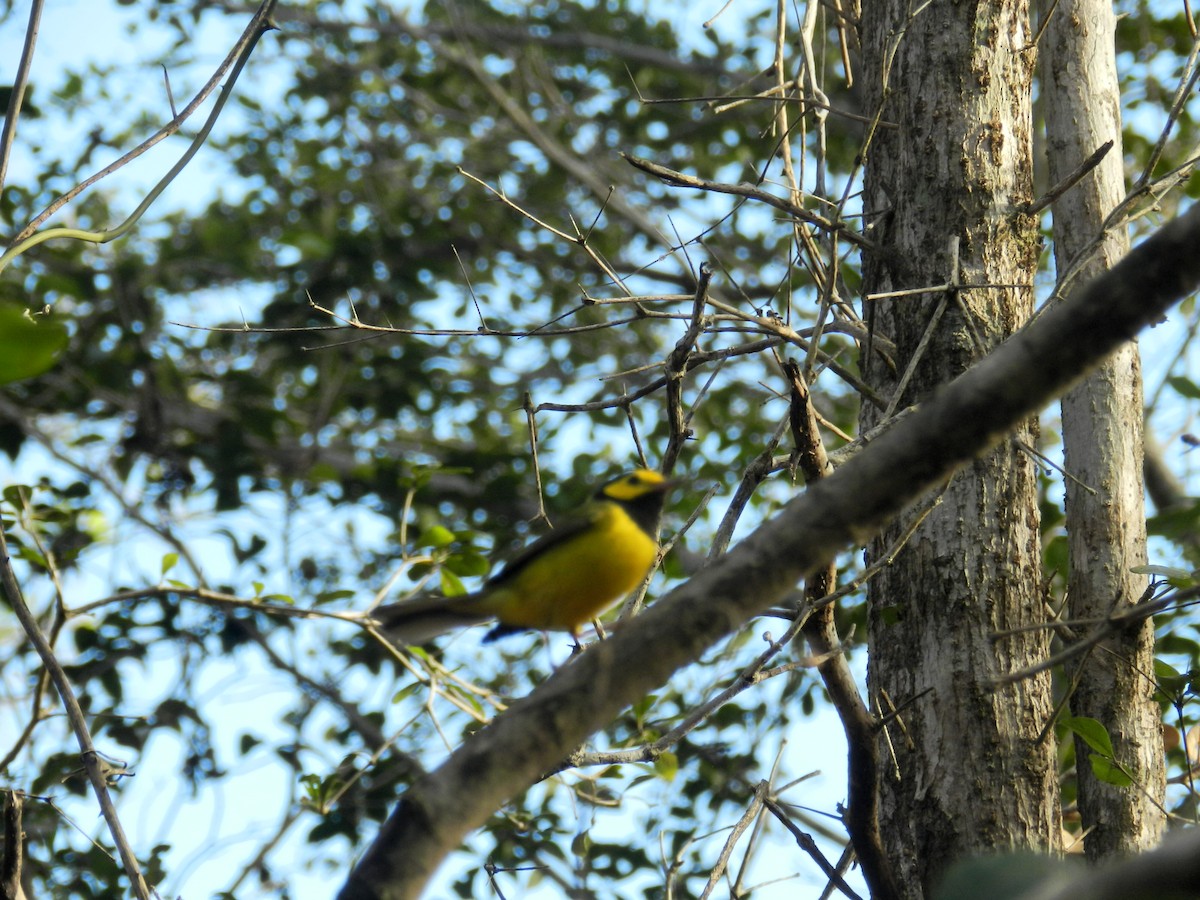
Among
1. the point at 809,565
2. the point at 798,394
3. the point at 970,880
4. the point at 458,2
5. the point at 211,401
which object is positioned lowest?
the point at 970,880

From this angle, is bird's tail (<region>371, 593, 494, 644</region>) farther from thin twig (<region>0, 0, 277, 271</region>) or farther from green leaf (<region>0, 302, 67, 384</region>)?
green leaf (<region>0, 302, 67, 384</region>)

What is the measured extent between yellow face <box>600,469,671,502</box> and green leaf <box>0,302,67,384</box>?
2126 millimetres

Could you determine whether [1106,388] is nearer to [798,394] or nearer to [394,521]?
[798,394]

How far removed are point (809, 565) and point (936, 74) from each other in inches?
104

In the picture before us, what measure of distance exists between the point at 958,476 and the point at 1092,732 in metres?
0.80

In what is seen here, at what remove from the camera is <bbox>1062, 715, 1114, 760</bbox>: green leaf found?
3.08 m

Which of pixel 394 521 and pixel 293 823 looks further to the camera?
pixel 394 521

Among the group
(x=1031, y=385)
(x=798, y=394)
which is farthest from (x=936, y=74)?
(x=1031, y=385)

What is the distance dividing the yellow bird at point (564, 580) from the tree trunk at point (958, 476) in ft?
2.64

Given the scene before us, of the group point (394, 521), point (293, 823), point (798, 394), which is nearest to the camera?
point (798, 394)

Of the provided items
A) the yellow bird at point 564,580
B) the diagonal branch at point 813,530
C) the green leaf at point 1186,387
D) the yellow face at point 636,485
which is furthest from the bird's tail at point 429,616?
the green leaf at point 1186,387

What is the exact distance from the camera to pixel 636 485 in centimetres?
330

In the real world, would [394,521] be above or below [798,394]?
above

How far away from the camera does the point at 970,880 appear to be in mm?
1266
